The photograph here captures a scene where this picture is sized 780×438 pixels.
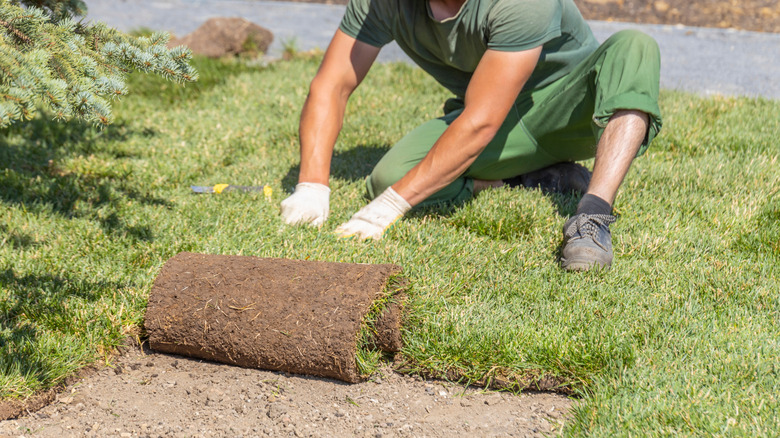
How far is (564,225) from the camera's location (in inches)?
127

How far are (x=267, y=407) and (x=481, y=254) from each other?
1.27m

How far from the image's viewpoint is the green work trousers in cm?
321

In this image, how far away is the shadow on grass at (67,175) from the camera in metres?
3.66

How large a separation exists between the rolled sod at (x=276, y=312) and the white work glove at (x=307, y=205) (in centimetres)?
79

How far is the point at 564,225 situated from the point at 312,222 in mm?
1198

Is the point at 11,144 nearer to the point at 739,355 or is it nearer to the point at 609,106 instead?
the point at 609,106

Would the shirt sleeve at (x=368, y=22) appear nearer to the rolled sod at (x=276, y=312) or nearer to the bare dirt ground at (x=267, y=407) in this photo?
the rolled sod at (x=276, y=312)

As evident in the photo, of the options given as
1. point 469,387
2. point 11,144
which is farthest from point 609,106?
point 11,144

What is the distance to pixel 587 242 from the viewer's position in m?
3.04

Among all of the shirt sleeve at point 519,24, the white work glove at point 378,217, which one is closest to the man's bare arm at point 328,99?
the white work glove at point 378,217

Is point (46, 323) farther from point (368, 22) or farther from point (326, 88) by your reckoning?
point (368, 22)

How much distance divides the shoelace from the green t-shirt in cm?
80

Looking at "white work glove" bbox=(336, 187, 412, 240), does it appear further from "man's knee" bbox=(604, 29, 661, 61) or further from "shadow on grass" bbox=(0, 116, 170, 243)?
"man's knee" bbox=(604, 29, 661, 61)

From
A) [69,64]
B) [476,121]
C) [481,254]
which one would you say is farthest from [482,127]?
[69,64]
